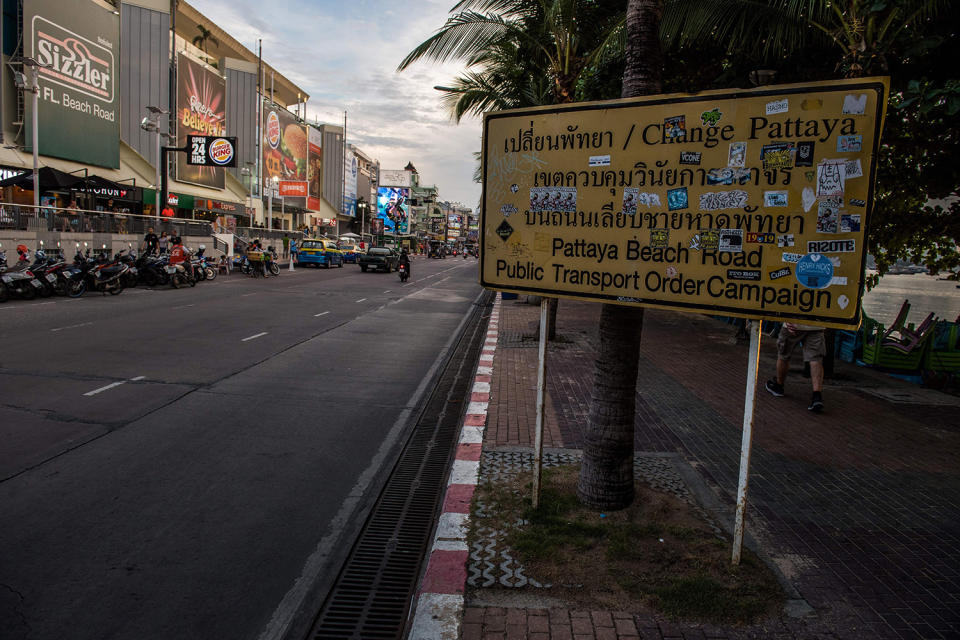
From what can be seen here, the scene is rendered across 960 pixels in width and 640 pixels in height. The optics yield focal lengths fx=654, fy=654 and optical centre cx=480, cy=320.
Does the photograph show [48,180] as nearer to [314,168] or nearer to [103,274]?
[103,274]

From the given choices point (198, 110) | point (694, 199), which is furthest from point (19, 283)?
point (198, 110)

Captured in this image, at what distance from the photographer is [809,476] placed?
18.5ft

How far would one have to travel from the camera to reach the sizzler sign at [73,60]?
29266mm

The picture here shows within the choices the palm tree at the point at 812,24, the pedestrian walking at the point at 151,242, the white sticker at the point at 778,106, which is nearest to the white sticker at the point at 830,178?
the white sticker at the point at 778,106

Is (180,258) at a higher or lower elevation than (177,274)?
higher

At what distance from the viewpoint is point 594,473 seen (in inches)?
184

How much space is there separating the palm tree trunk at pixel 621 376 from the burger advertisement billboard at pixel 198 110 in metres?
41.7

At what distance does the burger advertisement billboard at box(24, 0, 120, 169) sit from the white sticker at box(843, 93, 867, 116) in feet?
109

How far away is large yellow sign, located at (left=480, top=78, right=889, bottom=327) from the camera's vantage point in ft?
11.5

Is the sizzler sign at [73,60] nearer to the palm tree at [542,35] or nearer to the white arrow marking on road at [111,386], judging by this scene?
the palm tree at [542,35]

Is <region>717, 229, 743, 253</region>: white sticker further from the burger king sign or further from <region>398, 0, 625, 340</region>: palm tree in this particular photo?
the burger king sign

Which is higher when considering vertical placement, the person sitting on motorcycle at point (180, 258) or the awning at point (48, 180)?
the awning at point (48, 180)

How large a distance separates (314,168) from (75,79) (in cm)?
4600

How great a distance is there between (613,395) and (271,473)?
2959 millimetres
